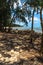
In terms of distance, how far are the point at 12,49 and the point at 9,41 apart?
96cm

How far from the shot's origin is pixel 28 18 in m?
10.5

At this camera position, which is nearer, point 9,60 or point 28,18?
point 9,60

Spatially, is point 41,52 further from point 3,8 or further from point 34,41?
point 3,8

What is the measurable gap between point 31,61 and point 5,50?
46.4 inches

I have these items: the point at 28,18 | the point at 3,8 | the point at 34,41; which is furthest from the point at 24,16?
the point at 34,41

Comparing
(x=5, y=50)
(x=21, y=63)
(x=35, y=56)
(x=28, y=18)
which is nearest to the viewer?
(x=21, y=63)

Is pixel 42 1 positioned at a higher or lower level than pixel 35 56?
higher

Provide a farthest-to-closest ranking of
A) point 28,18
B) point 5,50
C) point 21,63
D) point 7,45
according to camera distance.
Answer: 1. point 28,18
2. point 7,45
3. point 5,50
4. point 21,63

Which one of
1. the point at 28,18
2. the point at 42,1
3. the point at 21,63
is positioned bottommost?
the point at 21,63

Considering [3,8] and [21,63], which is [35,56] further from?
[3,8]

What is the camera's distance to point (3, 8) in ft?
Result: 36.5

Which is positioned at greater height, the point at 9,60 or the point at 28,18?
the point at 28,18

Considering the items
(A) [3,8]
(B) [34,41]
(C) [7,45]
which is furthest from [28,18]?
(C) [7,45]

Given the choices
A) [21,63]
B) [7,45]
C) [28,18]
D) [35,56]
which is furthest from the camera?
[28,18]
